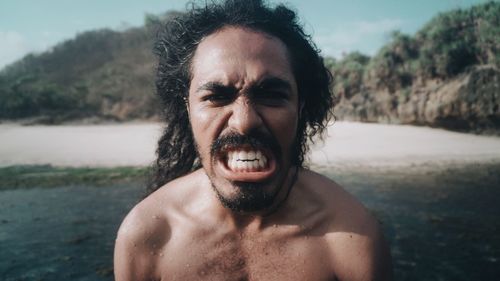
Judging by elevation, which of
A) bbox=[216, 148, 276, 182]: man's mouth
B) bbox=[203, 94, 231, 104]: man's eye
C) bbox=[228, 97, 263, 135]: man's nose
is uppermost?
bbox=[203, 94, 231, 104]: man's eye

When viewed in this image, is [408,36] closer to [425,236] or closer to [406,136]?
[406,136]

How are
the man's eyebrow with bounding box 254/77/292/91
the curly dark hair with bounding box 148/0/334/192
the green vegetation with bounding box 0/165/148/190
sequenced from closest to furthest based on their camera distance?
the man's eyebrow with bounding box 254/77/292/91
the curly dark hair with bounding box 148/0/334/192
the green vegetation with bounding box 0/165/148/190

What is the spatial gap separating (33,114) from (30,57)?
12.5 meters

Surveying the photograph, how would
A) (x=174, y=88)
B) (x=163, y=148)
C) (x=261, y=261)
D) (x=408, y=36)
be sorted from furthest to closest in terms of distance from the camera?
1. (x=408, y=36)
2. (x=163, y=148)
3. (x=174, y=88)
4. (x=261, y=261)

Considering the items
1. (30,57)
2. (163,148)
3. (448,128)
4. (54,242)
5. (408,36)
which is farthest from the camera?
(30,57)

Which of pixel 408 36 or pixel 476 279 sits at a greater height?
pixel 408 36

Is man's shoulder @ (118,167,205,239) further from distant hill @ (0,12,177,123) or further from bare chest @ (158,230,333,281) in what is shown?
distant hill @ (0,12,177,123)

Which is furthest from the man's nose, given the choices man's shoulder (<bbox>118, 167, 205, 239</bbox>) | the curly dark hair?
man's shoulder (<bbox>118, 167, 205, 239</bbox>)

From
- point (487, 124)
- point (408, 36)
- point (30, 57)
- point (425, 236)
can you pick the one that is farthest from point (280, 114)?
point (30, 57)

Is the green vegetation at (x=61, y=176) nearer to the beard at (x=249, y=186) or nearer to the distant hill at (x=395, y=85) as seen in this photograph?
the distant hill at (x=395, y=85)

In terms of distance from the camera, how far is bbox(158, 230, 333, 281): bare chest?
2.19 metres

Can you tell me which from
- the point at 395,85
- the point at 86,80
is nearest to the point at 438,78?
the point at 395,85

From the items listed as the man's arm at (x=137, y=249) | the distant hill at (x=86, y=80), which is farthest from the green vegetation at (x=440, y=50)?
the man's arm at (x=137, y=249)

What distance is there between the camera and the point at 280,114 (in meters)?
2.08
